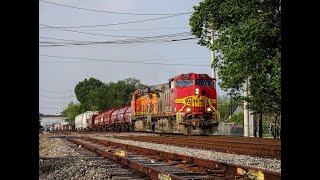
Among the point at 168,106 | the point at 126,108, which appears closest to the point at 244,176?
the point at 168,106

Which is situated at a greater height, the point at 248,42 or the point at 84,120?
Result: the point at 248,42

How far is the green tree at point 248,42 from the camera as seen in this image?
22375 millimetres

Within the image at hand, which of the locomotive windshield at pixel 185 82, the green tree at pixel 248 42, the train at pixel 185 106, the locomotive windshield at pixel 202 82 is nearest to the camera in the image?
the green tree at pixel 248 42

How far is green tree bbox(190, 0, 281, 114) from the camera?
22.4 m

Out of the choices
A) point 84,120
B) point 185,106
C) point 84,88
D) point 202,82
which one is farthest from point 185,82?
point 84,88

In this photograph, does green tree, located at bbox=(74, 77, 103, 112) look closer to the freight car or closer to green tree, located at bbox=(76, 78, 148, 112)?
green tree, located at bbox=(76, 78, 148, 112)

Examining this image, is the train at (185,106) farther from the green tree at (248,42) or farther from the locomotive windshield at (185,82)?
the green tree at (248,42)

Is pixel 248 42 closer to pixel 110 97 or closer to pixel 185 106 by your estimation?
pixel 185 106

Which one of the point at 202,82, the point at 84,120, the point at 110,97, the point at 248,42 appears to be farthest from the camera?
the point at 110,97

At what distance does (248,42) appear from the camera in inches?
901

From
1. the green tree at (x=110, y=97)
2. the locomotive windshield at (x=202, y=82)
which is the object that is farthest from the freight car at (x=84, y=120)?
the locomotive windshield at (x=202, y=82)

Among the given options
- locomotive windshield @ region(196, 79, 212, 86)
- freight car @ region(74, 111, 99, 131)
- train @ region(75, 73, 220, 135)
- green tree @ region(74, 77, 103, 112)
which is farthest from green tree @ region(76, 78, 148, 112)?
locomotive windshield @ region(196, 79, 212, 86)
